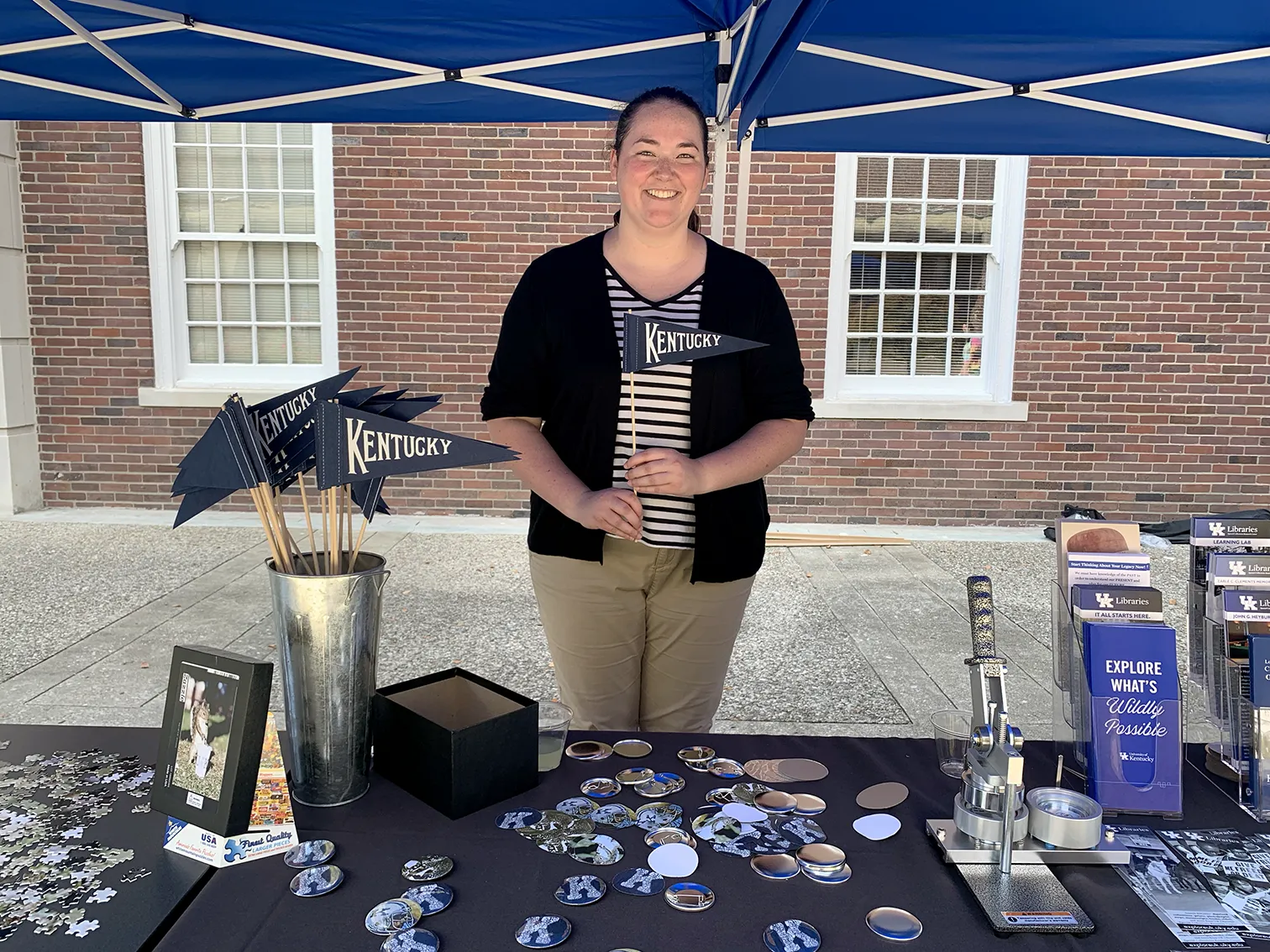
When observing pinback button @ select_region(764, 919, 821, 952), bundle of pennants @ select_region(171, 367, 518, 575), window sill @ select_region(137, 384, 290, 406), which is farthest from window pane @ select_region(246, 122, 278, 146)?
pinback button @ select_region(764, 919, 821, 952)

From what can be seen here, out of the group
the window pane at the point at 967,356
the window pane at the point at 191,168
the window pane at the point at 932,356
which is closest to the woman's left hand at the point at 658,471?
the window pane at the point at 932,356

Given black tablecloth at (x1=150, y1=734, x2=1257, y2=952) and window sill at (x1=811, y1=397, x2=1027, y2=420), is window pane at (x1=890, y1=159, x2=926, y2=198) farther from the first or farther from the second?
black tablecloth at (x1=150, y1=734, x2=1257, y2=952)

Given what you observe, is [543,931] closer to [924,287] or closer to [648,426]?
[648,426]

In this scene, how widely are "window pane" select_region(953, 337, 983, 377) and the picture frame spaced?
245 inches

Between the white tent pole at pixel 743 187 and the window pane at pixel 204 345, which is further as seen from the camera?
the window pane at pixel 204 345

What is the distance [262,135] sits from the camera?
640 cm

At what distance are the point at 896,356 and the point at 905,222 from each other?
0.93m

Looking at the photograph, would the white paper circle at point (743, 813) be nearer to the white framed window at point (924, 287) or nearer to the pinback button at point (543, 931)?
the pinback button at point (543, 931)

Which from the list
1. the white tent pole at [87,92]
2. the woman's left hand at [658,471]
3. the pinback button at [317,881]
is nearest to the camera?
the pinback button at [317,881]

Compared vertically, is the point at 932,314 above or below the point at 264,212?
below

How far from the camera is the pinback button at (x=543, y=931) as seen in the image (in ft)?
3.39

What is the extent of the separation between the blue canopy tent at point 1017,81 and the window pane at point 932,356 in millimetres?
2948

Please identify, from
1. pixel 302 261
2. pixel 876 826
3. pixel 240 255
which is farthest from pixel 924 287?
pixel 876 826

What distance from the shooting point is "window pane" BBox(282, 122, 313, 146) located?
21.0 feet
